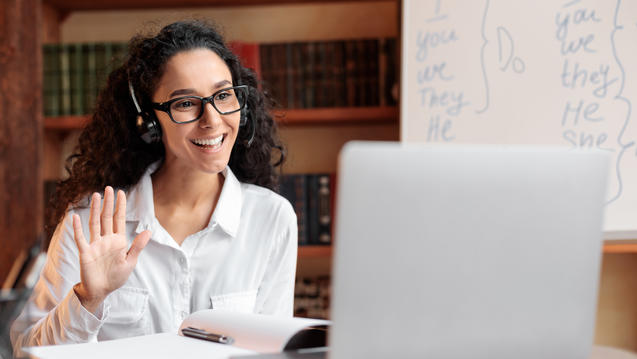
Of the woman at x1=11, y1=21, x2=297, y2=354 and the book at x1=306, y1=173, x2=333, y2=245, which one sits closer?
the woman at x1=11, y1=21, x2=297, y2=354

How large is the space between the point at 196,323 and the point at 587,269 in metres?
0.50

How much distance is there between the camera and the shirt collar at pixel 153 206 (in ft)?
4.06

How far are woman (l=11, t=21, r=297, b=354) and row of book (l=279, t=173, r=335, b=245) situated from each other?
0.50 meters

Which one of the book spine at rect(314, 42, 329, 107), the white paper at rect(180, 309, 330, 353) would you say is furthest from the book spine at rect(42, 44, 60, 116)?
the white paper at rect(180, 309, 330, 353)

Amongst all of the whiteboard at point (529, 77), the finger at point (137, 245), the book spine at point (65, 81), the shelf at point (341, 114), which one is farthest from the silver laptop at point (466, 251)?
the book spine at point (65, 81)

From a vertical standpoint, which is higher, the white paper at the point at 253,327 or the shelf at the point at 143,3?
the shelf at the point at 143,3

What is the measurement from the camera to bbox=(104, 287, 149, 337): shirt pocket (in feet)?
3.81

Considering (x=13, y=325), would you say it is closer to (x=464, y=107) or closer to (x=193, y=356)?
(x=193, y=356)

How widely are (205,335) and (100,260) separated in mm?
272

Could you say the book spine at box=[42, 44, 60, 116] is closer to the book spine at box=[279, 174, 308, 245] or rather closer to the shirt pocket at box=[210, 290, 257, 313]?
the book spine at box=[279, 174, 308, 245]

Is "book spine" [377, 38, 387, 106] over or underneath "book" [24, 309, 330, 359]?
over

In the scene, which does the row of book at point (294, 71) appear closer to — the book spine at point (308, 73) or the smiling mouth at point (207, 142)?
the book spine at point (308, 73)

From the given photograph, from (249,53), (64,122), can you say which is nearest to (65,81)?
(64,122)

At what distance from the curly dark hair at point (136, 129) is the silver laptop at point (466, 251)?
2.91 ft
